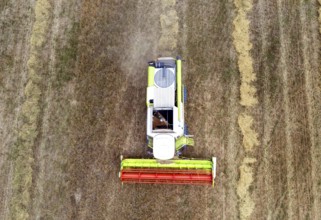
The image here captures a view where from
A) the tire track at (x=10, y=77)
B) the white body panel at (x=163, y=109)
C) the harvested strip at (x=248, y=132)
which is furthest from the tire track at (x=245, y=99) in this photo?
the tire track at (x=10, y=77)

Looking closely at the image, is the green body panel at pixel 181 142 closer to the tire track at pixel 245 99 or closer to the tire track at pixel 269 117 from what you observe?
the tire track at pixel 245 99

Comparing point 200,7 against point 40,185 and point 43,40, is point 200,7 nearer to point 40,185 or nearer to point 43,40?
point 43,40

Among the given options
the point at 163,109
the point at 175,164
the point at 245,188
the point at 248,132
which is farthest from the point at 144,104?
the point at 245,188

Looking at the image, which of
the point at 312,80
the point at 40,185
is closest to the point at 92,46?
the point at 40,185

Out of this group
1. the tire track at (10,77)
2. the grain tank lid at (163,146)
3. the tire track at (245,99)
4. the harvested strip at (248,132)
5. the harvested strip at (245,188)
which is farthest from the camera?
the tire track at (10,77)

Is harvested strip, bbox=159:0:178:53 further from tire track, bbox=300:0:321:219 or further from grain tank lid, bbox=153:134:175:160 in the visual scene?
tire track, bbox=300:0:321:219
